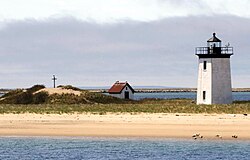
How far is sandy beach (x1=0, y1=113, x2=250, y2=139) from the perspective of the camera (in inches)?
1316

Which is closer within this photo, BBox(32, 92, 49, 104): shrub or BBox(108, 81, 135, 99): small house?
BBox(32, 92, 49, 104): shrub

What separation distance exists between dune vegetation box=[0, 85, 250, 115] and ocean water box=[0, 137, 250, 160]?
1227 centimetres

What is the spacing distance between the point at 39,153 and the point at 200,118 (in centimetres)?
1392

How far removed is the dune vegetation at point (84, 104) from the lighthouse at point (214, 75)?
151cm

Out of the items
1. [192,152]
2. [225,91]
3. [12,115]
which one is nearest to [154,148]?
[192,152]

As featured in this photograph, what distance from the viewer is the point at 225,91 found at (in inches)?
2116

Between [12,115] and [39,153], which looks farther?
[12,115]

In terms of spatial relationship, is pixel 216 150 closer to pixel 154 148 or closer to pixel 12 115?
pixel 154 148

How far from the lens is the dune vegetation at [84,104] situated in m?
44.8

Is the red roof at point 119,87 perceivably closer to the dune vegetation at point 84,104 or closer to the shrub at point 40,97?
the dune vegetation at point 84,104

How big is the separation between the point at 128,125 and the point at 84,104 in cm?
1863

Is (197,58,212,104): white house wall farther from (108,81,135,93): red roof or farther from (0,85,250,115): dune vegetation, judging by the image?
(108,81,135,93): red roof

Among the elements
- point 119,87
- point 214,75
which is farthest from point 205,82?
point 119,87

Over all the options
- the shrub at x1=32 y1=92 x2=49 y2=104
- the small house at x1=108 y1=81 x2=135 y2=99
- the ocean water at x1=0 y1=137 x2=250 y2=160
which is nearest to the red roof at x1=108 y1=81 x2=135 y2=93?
the small house at x1=108 y1=81 x2=135 y2=99
